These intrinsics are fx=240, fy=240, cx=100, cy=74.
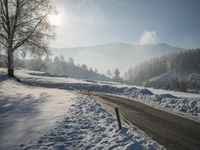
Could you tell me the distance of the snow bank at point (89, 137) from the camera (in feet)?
38.5

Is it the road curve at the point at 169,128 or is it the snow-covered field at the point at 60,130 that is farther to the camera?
the road curve at the point at 169,128

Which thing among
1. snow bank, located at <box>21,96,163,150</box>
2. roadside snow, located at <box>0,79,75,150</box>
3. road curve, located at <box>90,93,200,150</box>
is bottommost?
road curve, located at <box>90,93,200,150</box>

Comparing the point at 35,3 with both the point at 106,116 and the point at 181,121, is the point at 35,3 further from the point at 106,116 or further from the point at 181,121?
the point at 181,121

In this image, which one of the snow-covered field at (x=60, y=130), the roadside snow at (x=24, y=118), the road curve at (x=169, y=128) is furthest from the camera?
the road curve at (x=169, y=128)

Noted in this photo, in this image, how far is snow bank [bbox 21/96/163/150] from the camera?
38.5 feet

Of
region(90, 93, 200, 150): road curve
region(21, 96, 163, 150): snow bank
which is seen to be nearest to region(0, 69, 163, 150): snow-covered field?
region(21, 96, 163, 150): snow bank

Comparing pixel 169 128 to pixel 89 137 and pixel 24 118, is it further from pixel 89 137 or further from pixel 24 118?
pixel 24 118

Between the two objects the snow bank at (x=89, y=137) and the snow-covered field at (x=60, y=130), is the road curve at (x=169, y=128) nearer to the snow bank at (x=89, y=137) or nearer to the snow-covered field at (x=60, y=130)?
the snow-covered field at (x=60, y=130)

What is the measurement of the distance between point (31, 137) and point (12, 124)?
216 cm

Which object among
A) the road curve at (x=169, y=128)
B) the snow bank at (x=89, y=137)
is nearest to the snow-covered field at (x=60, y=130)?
the snow bank at (x=89, y=137)

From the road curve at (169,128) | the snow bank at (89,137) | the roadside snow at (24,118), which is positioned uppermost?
the roadside snow at (24,118)

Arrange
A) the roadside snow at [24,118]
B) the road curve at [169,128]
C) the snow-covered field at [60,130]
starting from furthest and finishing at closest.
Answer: the road curve at [169,128] → the roadside snow at [24,118] → the snow-covered field at [60,130]

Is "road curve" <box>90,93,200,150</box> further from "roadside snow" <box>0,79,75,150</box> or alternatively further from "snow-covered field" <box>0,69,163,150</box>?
"roadside snow" <box>0,79,75,150</box>

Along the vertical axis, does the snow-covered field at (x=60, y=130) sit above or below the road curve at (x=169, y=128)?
above
